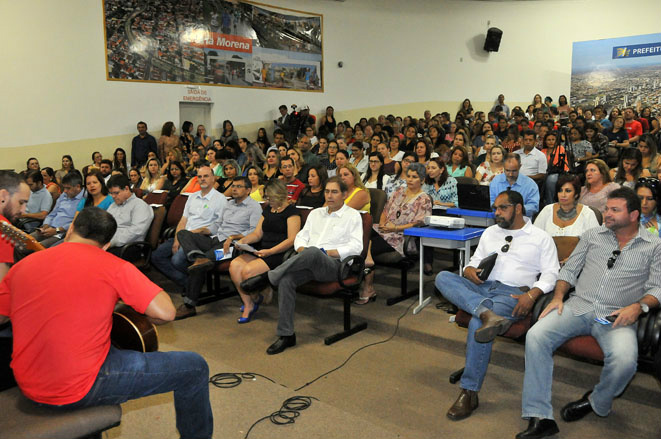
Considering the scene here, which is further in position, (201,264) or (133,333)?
(201,264)

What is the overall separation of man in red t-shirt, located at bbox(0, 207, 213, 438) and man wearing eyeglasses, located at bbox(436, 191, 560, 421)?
65.7 inches

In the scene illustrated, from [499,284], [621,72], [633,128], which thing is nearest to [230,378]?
[499,284]

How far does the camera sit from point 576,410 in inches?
109

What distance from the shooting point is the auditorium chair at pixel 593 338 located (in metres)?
2.61

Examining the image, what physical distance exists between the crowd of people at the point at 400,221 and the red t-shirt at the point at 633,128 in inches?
12.4

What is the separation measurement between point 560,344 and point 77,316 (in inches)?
90.5

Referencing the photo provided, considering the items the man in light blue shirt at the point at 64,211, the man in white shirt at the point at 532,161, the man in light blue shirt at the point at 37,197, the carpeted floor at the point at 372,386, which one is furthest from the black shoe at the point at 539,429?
the man in light blue shirt at the point at 37,197

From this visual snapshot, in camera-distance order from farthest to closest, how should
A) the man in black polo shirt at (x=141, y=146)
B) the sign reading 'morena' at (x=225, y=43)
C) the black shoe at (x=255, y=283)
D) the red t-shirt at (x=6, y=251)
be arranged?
the sign reading 'morena' at (x=225, y=43), the man in black polo shirt at (x=141, y=146), the black shoe at (x=255, y=283), the red t-shirt at (x=6, y=251)

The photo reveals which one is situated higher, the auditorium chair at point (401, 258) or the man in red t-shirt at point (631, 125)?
the man in red t-shirt at point (631, 125)

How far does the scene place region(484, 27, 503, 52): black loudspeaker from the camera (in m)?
15.5

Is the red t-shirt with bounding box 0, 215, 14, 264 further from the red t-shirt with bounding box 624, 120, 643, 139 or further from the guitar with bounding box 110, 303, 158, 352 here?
the red t-shirt with bounding box 624, 120, 643, 139

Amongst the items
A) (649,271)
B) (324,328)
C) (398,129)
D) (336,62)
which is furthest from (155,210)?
(336,62)

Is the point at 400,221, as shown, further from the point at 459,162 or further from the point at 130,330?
the point at 130,330

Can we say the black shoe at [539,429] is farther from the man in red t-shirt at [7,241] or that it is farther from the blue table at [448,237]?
the man in red t-shirt at [7,241]
